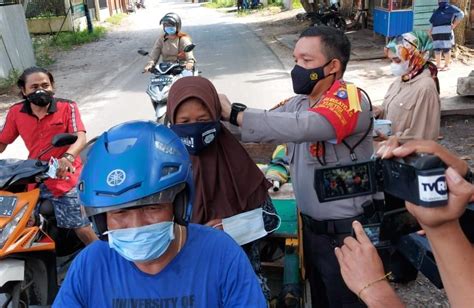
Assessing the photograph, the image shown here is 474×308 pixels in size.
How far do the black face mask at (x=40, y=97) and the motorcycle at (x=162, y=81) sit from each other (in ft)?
10.8

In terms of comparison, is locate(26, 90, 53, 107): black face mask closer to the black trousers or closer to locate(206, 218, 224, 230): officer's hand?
locate(206, 218, 224, 230): officer's hand

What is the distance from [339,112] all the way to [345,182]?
54cm

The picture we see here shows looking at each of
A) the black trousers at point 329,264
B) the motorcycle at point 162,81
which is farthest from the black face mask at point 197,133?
the motorcycle at point 162,81

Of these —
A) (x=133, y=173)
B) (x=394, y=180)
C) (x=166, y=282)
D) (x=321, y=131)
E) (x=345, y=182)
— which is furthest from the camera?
(x=321, y=131)

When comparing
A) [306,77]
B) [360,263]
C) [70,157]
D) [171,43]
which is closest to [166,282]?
[360,263]

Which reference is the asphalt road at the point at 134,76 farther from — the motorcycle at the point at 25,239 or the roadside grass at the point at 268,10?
the roadside grass at the point at 268,10

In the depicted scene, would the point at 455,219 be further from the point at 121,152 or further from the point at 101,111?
the point at 101,111

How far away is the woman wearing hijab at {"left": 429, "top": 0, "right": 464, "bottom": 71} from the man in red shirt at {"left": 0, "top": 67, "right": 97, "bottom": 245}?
965 centimetres

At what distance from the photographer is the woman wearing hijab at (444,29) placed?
1100 centimetres

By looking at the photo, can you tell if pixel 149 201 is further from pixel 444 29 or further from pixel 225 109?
pixel 444 29

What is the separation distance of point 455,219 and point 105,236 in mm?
1071

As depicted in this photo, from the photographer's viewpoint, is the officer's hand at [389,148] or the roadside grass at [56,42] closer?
the officer's hand at [389,148]

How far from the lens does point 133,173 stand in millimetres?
1479

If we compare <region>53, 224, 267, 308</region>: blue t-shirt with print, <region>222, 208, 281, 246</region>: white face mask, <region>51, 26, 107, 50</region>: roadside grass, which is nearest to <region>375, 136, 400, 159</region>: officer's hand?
<region>53, 224, 267, 308</region>: blue t-shirt with print
